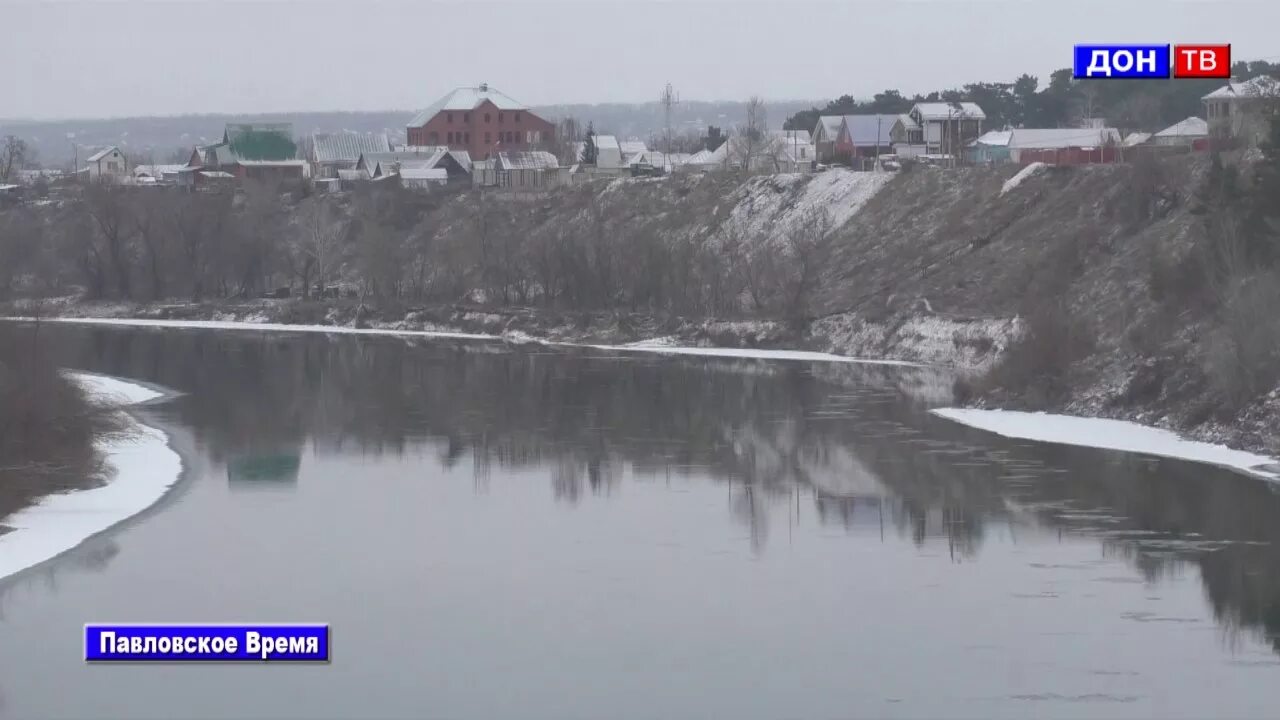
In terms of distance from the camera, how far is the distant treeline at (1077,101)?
116 m

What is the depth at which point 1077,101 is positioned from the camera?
130 meters

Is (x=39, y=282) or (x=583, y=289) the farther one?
(x=39, y=282)

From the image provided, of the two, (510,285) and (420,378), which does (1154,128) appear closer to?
(510,285)

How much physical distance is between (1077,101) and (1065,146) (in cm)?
3796

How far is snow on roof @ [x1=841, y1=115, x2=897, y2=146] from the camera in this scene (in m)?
117

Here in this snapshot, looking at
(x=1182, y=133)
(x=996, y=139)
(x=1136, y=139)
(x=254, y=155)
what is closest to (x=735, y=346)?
(x=1136, y=139)

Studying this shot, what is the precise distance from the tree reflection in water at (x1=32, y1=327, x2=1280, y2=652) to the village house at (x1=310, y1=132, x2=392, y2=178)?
64.2 metres

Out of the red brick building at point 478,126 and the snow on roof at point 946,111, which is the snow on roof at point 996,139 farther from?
the red brick building at point 478,126

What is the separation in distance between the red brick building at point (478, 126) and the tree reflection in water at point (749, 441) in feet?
233

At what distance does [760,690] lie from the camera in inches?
899

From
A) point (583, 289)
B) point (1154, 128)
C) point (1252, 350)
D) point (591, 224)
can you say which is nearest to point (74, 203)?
point (591, 224)

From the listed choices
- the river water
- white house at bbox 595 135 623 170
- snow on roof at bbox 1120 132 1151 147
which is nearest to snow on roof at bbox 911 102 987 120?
snow on roof at bbox 1120 132 1151 147

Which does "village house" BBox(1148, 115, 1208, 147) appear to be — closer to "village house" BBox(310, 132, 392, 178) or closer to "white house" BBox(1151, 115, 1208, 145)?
"white house" BBox(1151, 115, 1208, 145)

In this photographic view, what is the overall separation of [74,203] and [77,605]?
319 feet
